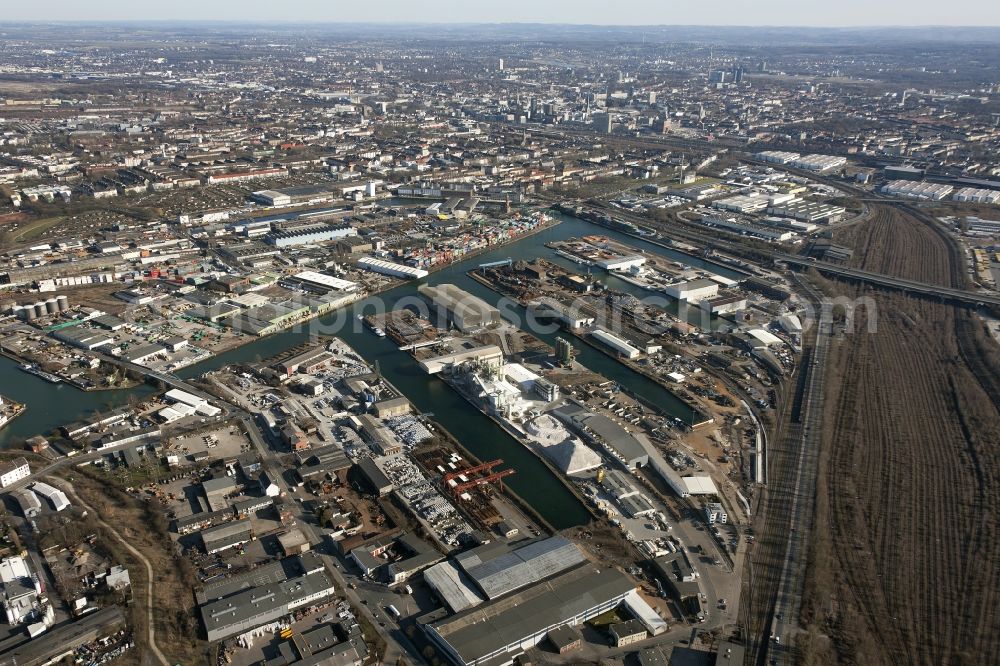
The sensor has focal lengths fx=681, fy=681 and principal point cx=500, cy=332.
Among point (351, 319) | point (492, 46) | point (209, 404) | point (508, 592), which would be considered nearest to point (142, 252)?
point (351, 319)

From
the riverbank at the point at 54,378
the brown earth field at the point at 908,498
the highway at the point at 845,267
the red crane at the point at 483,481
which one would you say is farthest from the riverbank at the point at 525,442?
the highway at the point at 845,267

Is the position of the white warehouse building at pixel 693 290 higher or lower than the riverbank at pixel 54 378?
Answer: higher

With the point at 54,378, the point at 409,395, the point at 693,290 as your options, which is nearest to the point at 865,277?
the point at 693,290

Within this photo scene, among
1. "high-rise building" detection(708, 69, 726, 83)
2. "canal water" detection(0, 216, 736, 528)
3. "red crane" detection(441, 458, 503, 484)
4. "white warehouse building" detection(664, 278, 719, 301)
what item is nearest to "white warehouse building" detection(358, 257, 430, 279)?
"canal water" detection(0, 216, 736, 528)

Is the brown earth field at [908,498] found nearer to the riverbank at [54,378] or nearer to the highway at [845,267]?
the highway at [845,267]

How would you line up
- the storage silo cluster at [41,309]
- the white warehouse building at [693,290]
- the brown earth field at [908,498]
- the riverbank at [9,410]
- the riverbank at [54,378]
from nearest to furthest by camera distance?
1. the brown earth field at [908,498]
2. the riverbank at [9,410]
3. the riverbank at [54,378]
4. the storage silo cluster at [41,309]
5. the white warehouse building at [693,290]

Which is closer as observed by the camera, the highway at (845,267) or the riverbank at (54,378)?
the riverbank at (54,378)

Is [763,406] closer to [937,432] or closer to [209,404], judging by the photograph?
[937,432]
